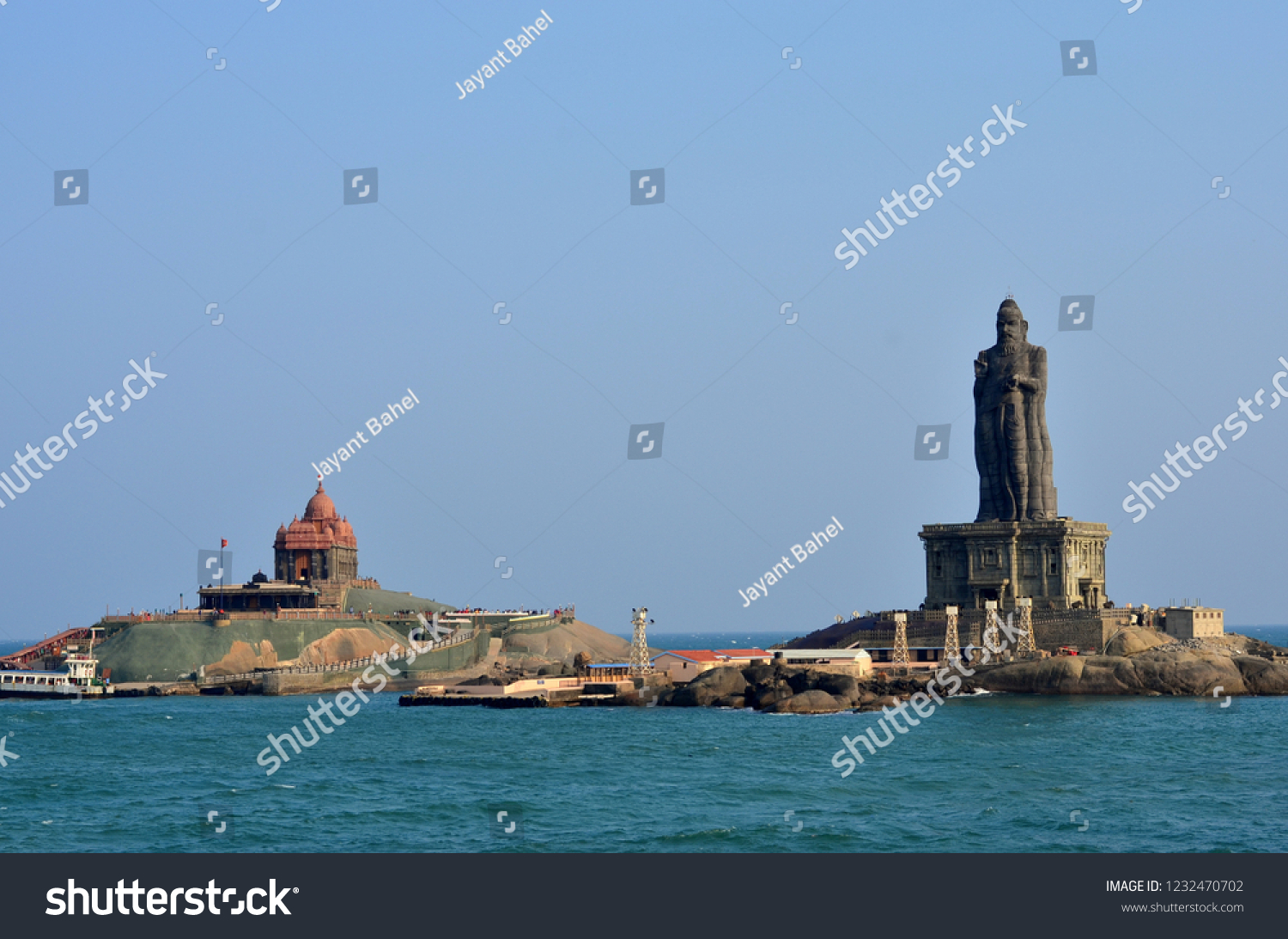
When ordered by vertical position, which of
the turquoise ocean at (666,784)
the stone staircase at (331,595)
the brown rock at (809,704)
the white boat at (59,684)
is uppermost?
the stone staircase at (331,595)

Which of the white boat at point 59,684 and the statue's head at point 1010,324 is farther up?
the statue's head at point 1010,324

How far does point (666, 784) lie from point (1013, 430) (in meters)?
97.0

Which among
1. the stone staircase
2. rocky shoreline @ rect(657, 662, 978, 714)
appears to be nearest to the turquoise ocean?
rocky shoreline @ rect(657, 662, 978, 714)

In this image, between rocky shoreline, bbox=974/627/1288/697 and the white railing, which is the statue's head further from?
the white railing

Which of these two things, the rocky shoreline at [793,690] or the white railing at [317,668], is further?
the white railing at [317,668]

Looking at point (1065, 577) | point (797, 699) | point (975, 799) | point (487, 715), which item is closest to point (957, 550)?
point (1065, 577)

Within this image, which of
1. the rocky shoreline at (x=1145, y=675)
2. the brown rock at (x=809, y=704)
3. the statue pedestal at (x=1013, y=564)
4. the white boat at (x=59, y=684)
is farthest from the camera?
the statue pedestal at (x=1013, y=564)

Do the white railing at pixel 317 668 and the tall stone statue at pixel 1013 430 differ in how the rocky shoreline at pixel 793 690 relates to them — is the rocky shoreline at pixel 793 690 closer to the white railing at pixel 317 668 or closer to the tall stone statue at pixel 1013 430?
the tall stone statue at pixel 1013 430

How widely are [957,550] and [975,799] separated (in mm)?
93323

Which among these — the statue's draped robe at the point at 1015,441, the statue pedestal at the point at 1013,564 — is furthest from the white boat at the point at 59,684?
the statue's draped robe at the point at 1015,441

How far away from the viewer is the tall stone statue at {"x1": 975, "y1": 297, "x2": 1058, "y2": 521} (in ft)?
552

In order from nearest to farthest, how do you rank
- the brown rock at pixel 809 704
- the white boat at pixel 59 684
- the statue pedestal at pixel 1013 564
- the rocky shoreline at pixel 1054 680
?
1. the brown rock at pixel 809 704
2. the rocky shoreline at pixel 1054 680
3. the white boat at pixel 59 684
4. the statue pedestal at pixel 1013 564

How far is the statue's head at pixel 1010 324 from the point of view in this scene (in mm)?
170250
